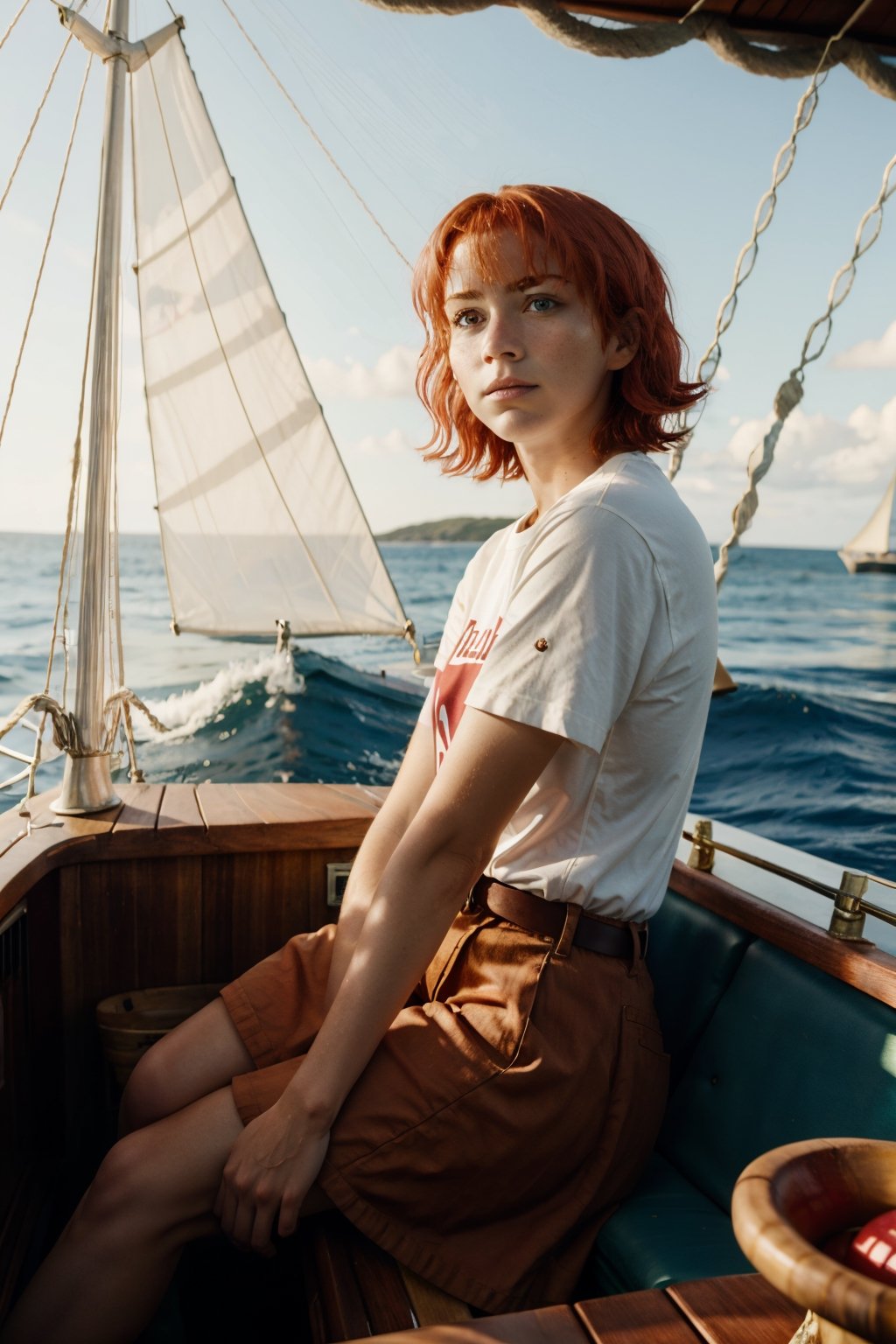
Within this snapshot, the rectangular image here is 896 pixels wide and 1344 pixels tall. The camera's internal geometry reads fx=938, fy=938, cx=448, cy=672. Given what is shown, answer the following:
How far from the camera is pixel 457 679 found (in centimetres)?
111

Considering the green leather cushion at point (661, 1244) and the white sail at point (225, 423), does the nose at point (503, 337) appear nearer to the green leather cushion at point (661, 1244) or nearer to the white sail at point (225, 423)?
the green leather cushion at point (661, 1244)

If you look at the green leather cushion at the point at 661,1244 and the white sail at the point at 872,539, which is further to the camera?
the white sail at the point at 872,539

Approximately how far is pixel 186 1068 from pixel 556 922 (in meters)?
0.47

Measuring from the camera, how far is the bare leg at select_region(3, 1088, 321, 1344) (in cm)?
89

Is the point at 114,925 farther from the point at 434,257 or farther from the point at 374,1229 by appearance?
the point at 434,257

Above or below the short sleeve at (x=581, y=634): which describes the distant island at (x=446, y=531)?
above

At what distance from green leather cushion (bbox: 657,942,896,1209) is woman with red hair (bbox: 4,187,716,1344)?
12 centimetres

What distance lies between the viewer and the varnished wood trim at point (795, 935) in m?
0.92

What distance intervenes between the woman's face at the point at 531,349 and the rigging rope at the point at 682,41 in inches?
52.6

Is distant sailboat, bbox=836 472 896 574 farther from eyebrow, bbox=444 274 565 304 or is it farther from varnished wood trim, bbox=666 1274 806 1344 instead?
varnished wood trim, bbox=666 1274 806 1344

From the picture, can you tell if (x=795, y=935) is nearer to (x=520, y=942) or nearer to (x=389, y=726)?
Answer: (x=520, y=942)

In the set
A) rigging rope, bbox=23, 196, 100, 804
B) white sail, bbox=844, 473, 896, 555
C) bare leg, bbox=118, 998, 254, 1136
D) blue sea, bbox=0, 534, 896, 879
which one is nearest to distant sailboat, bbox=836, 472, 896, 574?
white sail, bbox=844, 473, 896, 555

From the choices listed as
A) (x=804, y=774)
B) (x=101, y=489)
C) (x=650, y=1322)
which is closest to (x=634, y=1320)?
(x=650, y=1322)

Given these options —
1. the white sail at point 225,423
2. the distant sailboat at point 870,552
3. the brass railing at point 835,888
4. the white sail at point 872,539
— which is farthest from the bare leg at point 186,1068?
the distant sailboat at point 870,552
